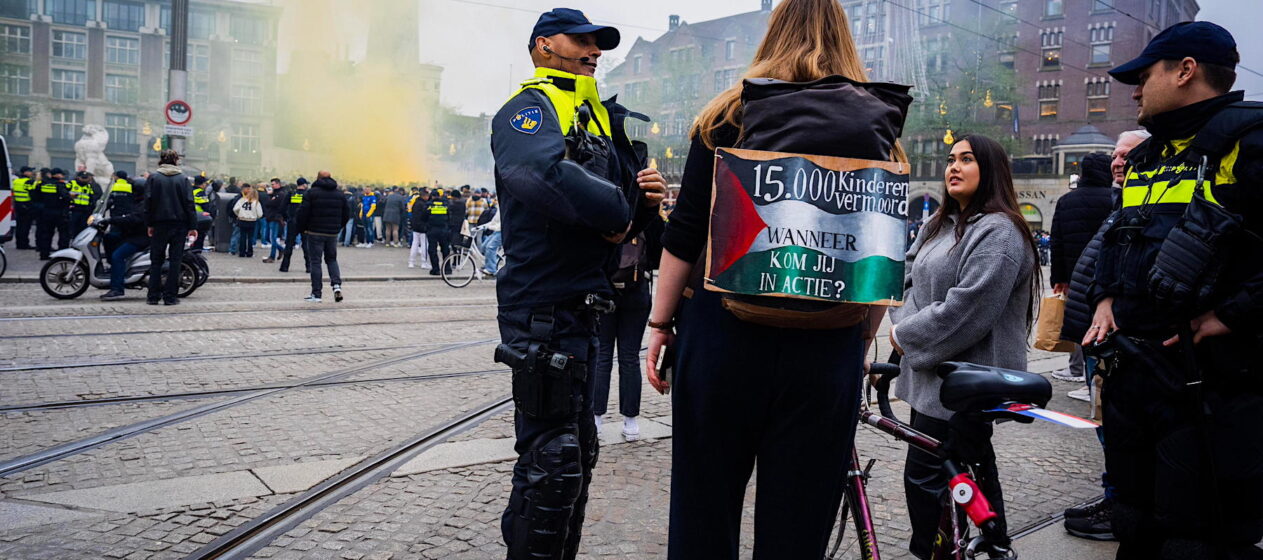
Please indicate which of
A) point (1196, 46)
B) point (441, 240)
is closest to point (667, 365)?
point (1196, 46)

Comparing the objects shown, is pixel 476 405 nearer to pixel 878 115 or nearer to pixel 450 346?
pixel 450 346

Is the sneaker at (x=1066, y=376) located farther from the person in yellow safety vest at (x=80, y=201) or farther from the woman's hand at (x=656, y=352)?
the person in yellow safety vest at (x=80, y=201)

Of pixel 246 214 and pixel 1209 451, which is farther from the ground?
pixel 246 214

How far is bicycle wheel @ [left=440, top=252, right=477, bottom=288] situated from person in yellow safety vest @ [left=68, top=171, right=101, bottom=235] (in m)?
8.32

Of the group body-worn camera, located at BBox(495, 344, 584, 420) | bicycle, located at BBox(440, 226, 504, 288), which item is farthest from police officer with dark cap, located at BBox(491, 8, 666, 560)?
bicycle, located at BBox(440, 226, 504, 288)

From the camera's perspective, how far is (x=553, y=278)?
2814 mm

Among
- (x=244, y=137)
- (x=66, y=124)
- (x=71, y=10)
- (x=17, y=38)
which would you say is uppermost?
(x=71, y=10)

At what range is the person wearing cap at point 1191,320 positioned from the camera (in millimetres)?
2625

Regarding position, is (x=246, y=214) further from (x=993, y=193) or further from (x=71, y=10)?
(x=71, y=10)

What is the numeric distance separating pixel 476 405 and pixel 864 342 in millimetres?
4100

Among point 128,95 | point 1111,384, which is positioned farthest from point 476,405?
point 128,95

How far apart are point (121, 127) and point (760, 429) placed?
234ft

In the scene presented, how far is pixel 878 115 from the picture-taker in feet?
6.66

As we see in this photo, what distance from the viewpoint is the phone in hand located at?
229cm
